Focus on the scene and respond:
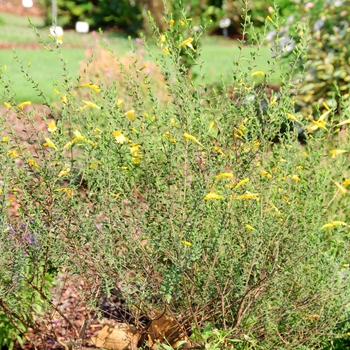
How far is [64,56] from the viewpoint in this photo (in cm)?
1644

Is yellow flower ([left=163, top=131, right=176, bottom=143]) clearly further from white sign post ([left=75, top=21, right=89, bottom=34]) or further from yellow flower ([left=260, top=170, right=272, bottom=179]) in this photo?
white sign post ([left=75, top=21, right=89, bottom=34])

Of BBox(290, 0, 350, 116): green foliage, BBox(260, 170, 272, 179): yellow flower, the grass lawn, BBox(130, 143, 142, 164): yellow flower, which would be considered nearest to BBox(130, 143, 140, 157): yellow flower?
BBox(130, 143, 142, 164): yellow flower

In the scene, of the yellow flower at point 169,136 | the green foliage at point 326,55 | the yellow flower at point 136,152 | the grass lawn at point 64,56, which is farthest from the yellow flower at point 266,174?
the grass lawn at point 64,56

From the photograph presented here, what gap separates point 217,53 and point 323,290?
1555 centimetres

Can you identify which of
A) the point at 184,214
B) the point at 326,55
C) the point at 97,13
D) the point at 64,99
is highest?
the point at 64,99

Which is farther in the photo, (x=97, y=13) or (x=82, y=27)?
(x=97, y=13)

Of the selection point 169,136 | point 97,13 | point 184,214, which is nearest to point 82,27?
point 97,13

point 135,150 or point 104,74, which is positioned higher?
point 135,150

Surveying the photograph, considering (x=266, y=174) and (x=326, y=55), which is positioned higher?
(x=266, y=174)

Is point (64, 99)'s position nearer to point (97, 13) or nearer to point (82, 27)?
point (82, 27)

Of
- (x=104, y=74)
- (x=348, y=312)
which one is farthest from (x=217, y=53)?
(x=348, y=312)

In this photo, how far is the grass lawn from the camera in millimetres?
12148

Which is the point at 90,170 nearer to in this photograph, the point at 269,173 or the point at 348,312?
the point at 269,173

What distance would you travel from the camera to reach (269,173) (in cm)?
302
